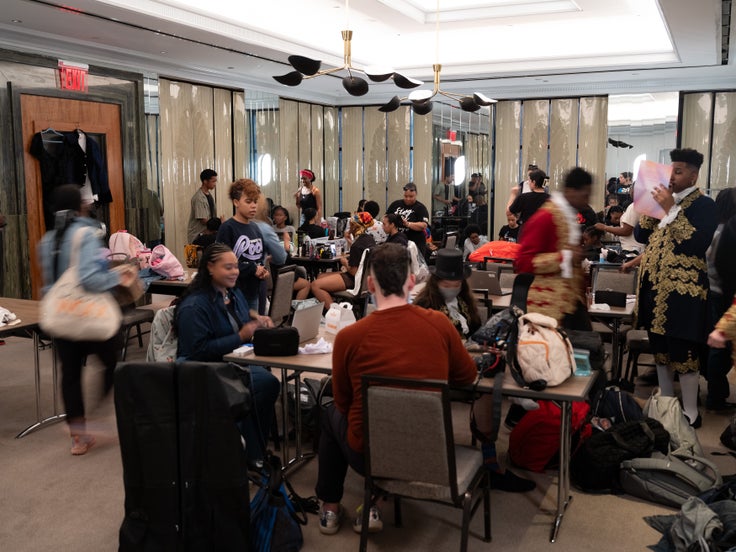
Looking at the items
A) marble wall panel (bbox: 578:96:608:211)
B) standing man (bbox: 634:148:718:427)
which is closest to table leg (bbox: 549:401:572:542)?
standing man (bbox: 634:148:718:427)

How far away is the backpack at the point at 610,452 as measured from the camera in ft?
12.7

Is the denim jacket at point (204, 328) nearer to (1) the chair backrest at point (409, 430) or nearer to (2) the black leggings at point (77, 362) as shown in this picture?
(2) the black leggings at point (77, 362)

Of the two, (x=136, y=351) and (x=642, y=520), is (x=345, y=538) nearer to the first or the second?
(x=642, y=520)

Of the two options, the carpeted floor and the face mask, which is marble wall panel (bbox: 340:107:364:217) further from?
the face mask

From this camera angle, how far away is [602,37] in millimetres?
10016

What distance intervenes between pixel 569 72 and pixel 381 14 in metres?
3.29

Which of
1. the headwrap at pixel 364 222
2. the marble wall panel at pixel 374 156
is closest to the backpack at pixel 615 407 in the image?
the headwrap at pixel 364 222

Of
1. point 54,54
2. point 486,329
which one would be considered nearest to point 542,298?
point 486,329

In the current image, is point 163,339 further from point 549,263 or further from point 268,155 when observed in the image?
point 268,155

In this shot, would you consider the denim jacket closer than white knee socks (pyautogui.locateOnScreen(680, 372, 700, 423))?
Yes

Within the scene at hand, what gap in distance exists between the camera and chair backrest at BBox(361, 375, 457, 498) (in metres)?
2.71

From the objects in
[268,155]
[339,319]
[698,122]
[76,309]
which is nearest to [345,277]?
[339,319]

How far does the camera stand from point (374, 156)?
13.6 metres

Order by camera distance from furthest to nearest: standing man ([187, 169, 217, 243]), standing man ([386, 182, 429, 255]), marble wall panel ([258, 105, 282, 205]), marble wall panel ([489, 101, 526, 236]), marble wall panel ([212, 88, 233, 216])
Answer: marble wall panel ([489, 101, 526, 236])
marble wall panel ([258, 105, 282, 205])
marble wall panel ([212, 88, 233, 216])
standing man ([187, 169, 217, 243])
standing man ([386, 182, 429, 255])
